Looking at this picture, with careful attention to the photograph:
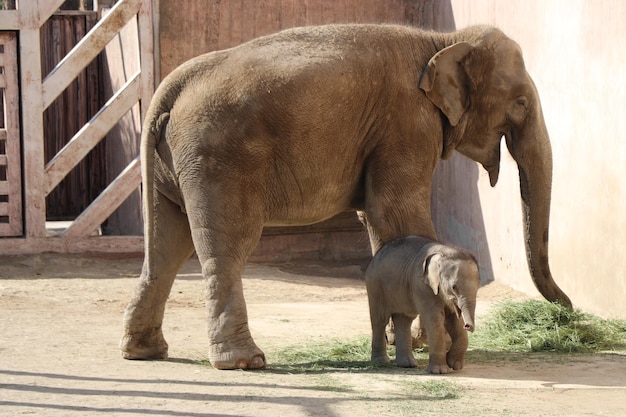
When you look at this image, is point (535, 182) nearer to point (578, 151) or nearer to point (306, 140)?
point (306, 140)

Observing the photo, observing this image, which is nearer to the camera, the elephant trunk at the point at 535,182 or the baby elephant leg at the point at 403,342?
the baby elephant leg at the point at 403,342

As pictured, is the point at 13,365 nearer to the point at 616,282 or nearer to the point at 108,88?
the point at 616,282

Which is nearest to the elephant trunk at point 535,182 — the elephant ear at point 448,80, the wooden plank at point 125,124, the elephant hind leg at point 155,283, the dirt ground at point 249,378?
the elephant ear at point 448,80

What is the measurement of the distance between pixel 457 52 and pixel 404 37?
36cm

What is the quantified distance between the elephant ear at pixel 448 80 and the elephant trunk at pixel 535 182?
494 mm

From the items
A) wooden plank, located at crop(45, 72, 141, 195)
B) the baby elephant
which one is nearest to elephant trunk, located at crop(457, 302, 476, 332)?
the baby elephant

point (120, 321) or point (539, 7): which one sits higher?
point (539, 7)

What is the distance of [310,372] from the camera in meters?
7.00

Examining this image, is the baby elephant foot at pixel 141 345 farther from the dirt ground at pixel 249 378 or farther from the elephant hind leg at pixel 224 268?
the elephant hind leg at pixel 224 268

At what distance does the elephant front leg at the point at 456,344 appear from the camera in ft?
22.7

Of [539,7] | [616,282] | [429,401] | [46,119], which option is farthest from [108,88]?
[429,401]

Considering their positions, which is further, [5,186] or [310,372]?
[5,186]

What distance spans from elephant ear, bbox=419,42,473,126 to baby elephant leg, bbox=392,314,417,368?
1.37 metres

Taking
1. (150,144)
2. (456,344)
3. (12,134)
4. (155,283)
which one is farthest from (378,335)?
(12,134)
